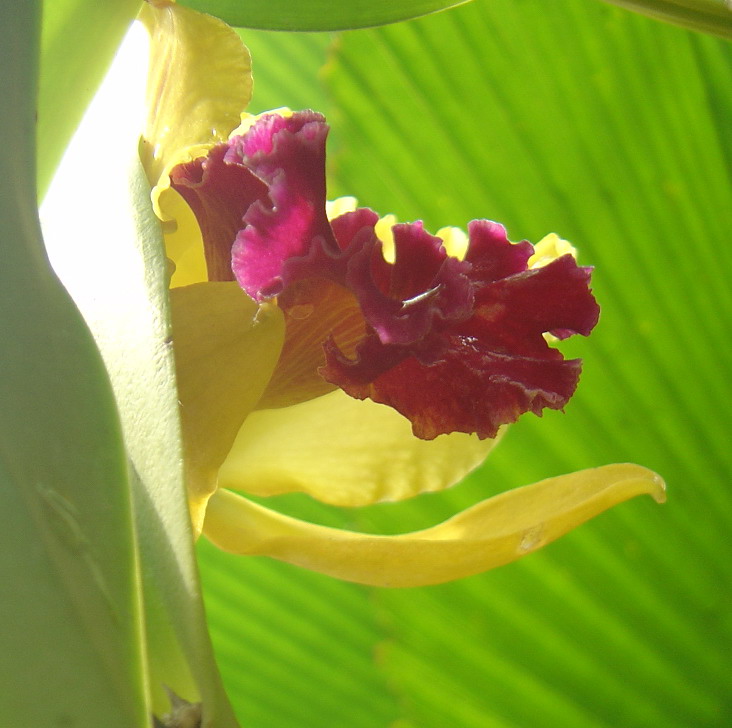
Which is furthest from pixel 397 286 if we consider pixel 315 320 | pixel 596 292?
pixel 596 292

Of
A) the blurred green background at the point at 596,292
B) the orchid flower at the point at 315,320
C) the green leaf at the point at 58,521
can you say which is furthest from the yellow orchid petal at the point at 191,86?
the blurred green background at the point at 596,292

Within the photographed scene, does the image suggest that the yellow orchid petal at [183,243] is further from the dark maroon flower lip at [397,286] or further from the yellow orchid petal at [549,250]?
the yellow orchid petal at [549,250]

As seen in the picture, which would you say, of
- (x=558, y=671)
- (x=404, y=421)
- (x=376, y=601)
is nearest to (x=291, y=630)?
(x=376, y=601)

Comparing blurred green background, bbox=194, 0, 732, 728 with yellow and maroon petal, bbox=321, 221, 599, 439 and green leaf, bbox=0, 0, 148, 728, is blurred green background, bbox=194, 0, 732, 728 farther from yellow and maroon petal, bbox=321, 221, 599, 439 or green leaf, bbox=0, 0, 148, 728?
green leaf, bbox=0, 0, 148, 728

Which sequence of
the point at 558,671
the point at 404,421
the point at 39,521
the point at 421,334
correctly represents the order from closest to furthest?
the point at 39,521, the point at 421,334, the point at 404,421, the point at 558,671

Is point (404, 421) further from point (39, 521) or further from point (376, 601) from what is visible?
point (376, 601)

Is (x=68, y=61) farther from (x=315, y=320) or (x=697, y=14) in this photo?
(x=697, y=14)

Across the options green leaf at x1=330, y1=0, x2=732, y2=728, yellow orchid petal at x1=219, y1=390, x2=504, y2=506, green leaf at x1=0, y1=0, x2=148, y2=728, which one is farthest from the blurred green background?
green leaf at x1=0, y1=0, x2=148, y2=728
